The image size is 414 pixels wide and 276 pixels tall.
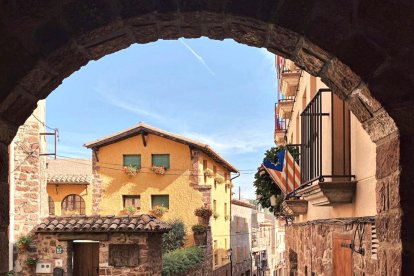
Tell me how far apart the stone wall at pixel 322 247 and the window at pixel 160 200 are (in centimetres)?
985

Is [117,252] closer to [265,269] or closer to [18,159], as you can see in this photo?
[18,159]

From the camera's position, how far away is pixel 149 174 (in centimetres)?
2122

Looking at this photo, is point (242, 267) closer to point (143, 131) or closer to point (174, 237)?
point (174, 237)

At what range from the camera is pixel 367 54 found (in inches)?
96.6

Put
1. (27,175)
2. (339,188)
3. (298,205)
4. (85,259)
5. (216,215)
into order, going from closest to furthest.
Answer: (339,188), (298,205), (85,259), (27,175), (216,215)

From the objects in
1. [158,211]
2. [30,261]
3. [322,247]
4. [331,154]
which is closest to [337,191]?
[331,154]

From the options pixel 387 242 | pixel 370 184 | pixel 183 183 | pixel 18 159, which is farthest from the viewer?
pixel 183 183

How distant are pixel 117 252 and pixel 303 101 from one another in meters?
5.86

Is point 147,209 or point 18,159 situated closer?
point 18,159

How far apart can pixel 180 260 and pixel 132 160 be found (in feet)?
22.2

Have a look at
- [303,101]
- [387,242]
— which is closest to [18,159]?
[303,101]

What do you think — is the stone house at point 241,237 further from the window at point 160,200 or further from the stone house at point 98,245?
the stone house at point 98,245

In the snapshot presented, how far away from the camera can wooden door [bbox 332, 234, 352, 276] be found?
207 inches

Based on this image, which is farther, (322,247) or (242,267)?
(242,267)
